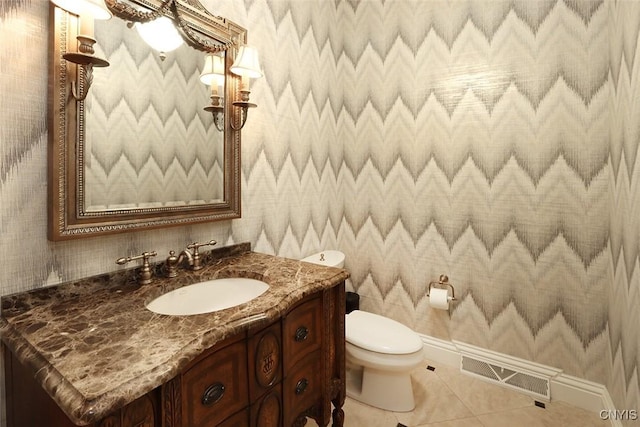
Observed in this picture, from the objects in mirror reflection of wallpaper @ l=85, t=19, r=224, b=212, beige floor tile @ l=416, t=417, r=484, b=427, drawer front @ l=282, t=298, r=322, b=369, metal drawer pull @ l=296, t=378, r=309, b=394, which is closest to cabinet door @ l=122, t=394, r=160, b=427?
drawer front @ l=282, t=298, r=322, b=369

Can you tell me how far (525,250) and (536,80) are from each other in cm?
96

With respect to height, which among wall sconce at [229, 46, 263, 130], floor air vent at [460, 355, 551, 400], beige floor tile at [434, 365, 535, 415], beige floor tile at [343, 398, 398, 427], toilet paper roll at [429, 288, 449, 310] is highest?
wall sconce at [229, 46, 263, 130]

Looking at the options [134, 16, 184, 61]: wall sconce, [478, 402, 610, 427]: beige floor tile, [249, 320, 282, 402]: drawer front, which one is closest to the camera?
[249, 320, 282, 402]: drawer front

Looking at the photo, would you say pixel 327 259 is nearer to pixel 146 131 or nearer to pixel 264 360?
pixel 264 360

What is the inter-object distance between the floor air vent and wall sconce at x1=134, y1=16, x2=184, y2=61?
2371 millimetres

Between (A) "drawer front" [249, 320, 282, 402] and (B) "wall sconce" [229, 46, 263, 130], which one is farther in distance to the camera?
(B) "wall sconce" [229, 46, 263, 130]

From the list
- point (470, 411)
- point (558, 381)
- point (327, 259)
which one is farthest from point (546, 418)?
point (327, 259)

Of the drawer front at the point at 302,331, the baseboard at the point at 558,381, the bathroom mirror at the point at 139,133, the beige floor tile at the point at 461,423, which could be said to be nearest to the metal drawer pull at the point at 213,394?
the drawer front at the point at 302,331

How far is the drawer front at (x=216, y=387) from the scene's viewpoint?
2.75 feet

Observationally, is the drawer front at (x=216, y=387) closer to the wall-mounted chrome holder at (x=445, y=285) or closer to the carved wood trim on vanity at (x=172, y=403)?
the carved wood trim on vanity at (x=172, y=403)

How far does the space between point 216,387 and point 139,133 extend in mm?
995

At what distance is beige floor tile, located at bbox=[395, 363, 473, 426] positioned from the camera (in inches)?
65.2

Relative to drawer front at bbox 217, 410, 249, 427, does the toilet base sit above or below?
below

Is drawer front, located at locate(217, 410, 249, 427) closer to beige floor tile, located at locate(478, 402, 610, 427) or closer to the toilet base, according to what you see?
the toilet base
